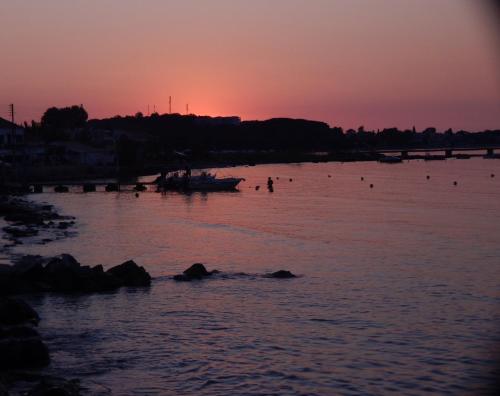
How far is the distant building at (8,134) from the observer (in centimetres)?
8856

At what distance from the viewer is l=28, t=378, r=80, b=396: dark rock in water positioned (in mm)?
10664

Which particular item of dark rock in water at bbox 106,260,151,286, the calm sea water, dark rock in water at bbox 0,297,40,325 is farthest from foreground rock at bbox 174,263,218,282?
dark rock in water at bbox 0,297,40,325

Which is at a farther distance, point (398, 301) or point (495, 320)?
point (398, 301)

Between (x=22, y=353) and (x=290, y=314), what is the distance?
7.70m

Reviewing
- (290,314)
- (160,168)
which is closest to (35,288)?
(290,314)

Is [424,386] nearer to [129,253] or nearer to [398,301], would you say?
[398,301]

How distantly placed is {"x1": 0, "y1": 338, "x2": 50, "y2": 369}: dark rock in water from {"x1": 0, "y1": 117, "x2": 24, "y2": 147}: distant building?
7804 centimetres

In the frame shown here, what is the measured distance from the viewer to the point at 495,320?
1823cm

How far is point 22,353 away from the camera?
1346 cm

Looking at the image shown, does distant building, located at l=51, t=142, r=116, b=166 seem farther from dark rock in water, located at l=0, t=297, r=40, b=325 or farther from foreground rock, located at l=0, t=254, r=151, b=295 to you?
dark rock in water, located at l=0, t=297, r=40, b=325

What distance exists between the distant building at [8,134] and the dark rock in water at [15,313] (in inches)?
2935

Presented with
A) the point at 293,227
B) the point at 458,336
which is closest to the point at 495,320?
the point at 458,336

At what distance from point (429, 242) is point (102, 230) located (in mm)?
18483

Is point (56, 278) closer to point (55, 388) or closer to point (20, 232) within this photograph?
point (55, 388)
